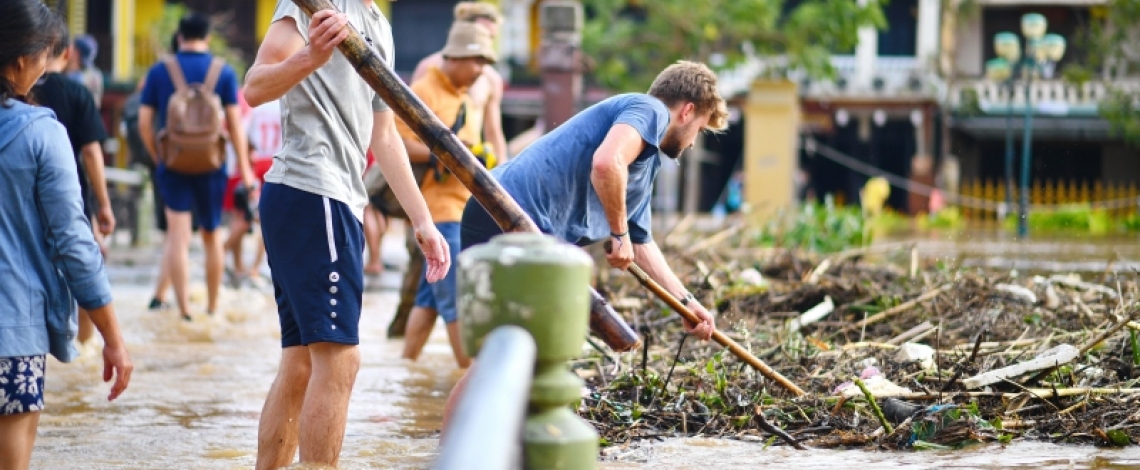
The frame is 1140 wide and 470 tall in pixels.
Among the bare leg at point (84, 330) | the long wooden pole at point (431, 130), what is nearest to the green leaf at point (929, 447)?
the long wooden pole at point (431, 130)

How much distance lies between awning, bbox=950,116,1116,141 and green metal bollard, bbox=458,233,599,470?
111 ft

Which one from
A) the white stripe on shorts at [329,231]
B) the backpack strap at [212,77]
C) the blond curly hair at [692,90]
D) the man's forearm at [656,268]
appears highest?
the blond curly hair at [692,90]

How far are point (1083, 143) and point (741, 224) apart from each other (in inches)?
980

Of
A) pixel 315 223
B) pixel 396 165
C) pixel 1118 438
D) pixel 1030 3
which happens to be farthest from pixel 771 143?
pixel 315 223

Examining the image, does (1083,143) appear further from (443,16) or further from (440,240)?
(440,240)

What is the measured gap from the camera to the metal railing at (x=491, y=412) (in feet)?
5.05

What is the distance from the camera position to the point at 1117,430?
15.4 feet

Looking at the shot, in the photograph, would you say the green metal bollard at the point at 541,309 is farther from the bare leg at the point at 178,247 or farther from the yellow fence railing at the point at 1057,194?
the yellow fence railing at the point at 1057,194

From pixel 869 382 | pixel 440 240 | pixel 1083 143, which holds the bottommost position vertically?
Answer: pixel 1083 143

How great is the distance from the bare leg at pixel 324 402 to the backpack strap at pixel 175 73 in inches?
201

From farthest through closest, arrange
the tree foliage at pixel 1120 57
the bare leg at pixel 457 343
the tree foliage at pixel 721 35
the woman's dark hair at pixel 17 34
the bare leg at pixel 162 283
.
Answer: the tree foliage at pixel 721 35, the tree foliage at pixel 1120 57, the bare leg at pixel 162 283, the bare leg at pixel 457 343, the woman's dark hair at pixel 17 34

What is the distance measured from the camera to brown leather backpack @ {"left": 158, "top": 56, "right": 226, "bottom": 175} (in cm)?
848

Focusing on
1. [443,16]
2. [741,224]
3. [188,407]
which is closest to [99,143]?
[188,407]

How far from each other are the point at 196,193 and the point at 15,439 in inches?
213
